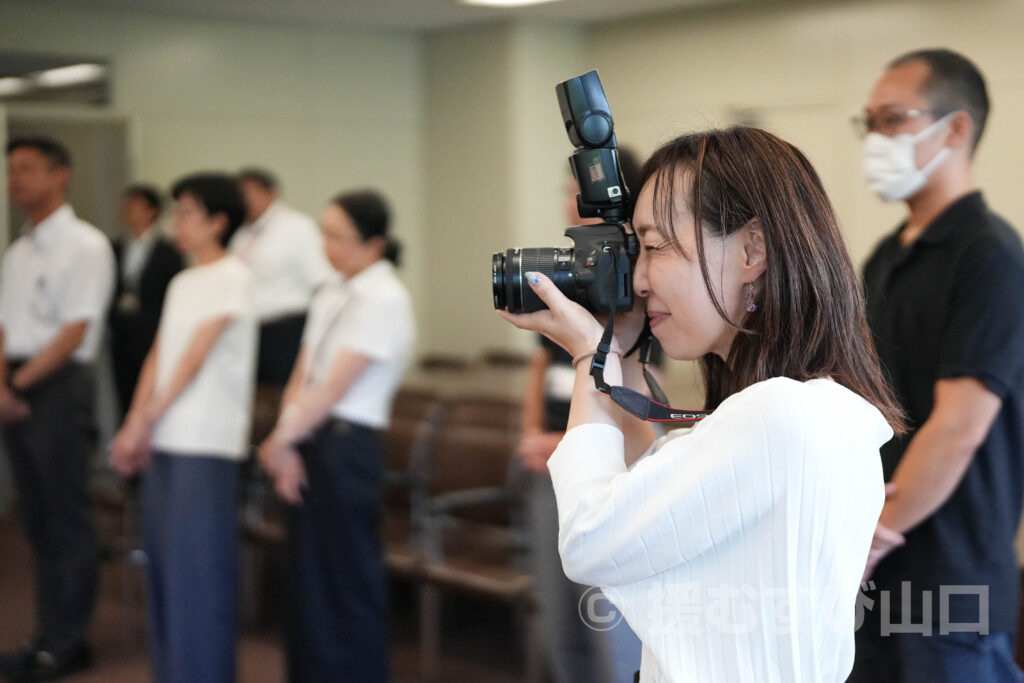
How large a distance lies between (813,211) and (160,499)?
2303 millimetres

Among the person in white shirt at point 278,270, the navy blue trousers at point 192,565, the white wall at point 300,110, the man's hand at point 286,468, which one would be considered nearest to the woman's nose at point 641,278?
the man's hand at point 286,468

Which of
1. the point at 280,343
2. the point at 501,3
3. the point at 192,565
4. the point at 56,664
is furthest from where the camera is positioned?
the point at 501,3

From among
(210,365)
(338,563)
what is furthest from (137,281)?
(338,563)

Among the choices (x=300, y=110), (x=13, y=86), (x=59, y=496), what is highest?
(x=300, y=110)

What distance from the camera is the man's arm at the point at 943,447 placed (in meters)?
1.62

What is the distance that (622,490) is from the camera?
1045 millimetres

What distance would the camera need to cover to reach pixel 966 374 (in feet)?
5.31

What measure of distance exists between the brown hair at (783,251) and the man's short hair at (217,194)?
214 cm

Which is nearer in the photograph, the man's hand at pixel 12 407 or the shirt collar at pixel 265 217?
the man's hand at pixel 12 407

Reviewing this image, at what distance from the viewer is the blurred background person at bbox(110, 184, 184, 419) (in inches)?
120

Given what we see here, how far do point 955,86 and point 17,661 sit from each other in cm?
293

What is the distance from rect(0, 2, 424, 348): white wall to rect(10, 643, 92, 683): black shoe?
245 centimetres

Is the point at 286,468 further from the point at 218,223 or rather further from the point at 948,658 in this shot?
the point at 948,658

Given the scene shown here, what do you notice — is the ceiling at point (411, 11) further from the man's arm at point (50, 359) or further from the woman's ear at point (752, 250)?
the woman's ear at point (752, 250)
